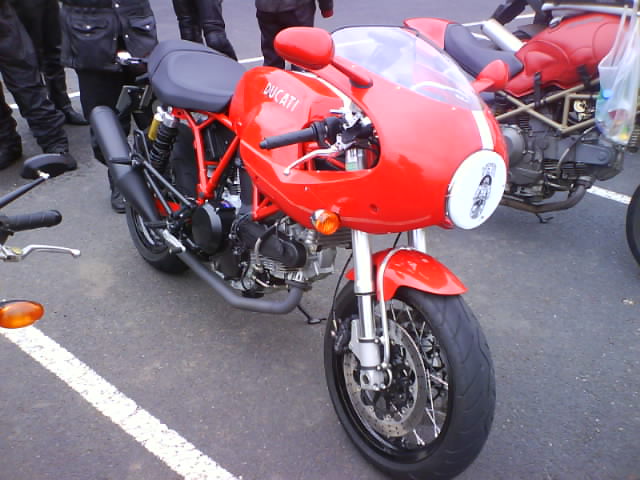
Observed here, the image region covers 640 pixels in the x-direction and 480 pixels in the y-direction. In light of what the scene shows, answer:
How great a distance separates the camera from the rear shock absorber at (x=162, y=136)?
3051mm

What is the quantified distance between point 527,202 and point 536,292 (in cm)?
61

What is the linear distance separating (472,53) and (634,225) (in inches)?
52.1

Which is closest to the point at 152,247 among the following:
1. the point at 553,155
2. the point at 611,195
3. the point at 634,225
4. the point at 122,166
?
the point at 122,166

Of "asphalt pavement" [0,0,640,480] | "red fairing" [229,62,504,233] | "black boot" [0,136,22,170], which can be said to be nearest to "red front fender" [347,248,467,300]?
"red fairing" [229,62,504,233]

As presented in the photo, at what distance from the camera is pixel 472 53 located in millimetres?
3867

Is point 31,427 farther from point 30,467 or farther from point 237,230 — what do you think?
point 237,230

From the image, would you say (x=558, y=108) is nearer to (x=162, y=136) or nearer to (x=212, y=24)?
(x=162, y=136)

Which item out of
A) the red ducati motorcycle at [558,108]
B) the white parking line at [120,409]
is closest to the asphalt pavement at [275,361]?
the white parking line at [120,409]

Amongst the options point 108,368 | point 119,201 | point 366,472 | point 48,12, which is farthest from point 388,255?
point 48,12

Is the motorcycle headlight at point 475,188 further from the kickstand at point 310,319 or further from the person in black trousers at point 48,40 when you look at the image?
the person in black trousers at point 48,40

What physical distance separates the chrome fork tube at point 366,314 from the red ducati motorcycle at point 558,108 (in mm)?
1843

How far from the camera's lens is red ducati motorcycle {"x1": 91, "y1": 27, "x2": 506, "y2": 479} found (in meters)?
1.89

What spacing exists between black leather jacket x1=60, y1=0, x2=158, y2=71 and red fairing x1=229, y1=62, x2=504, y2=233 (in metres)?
1.96

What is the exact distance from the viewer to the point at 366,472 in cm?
235
